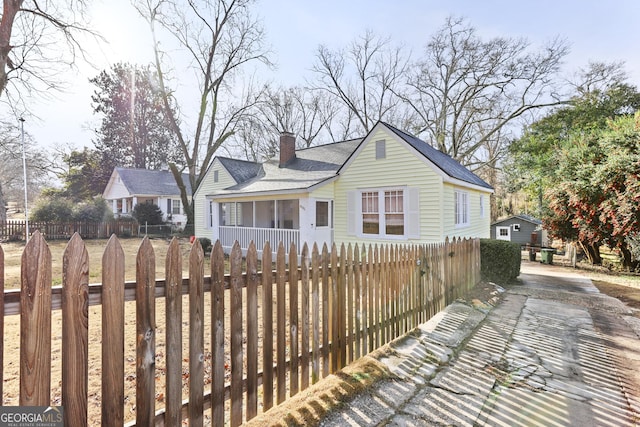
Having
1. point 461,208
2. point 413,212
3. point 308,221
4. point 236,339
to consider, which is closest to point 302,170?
point 308,221

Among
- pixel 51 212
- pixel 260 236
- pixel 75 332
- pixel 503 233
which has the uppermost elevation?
pixel 51 212

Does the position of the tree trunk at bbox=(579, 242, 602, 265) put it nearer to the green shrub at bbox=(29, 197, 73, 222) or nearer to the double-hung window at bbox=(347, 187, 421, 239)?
the double-hung window at bbox=(347, 187, 421, 239)

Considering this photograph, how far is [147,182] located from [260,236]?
73.0ft

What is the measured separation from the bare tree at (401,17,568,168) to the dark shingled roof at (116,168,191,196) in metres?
23.9

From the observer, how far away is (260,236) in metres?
Answer: 14.0

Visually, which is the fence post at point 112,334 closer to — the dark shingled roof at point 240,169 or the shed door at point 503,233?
the dark shingled roof at point 240,169

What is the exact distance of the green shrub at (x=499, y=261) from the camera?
30.6 ft

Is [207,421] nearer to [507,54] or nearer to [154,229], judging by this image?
[154,229]

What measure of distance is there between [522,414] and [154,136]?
43.9 m

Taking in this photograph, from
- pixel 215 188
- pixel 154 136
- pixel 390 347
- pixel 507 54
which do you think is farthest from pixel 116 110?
→ pixel 390 347

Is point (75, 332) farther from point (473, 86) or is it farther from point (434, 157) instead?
point (473, 86)

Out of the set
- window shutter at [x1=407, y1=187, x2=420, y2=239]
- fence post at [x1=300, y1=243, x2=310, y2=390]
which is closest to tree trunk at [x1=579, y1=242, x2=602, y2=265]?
window shutter at [x1=407, y1=187, x2=420, y2=239]

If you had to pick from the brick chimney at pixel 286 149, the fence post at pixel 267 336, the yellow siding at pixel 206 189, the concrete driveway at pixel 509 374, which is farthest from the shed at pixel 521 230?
the fence post at pixel 267 336

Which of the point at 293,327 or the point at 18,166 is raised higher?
the point at 18,166
